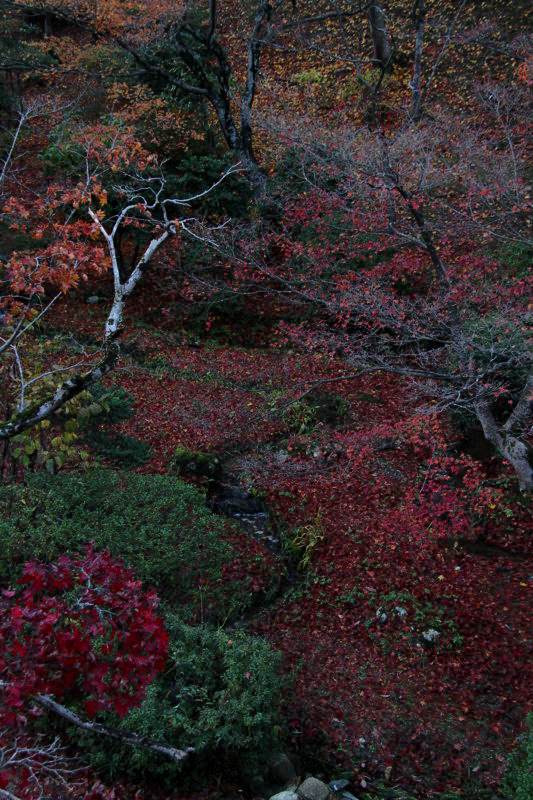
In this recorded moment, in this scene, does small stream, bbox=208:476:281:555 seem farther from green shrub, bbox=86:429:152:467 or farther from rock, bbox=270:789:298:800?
rock, bbox=270:789:298:800

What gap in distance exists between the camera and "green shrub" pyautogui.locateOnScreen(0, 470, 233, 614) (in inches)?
258

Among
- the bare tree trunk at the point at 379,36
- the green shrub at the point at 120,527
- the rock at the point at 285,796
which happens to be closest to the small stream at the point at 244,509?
the green shrub at the point at 120,527

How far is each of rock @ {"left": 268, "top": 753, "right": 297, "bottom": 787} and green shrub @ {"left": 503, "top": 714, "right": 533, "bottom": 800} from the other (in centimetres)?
170

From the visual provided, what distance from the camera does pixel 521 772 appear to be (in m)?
4.80

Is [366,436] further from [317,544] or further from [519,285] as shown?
[519,285]

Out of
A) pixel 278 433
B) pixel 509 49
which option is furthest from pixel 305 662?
pixel 509 49

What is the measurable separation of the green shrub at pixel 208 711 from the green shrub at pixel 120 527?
1.29 m

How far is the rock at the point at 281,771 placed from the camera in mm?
5137

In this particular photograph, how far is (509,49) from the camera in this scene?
16.6m

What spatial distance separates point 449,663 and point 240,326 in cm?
913

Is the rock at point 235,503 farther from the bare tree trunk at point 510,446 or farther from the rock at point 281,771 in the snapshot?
the rock at point 281,771

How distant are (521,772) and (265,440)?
633cm

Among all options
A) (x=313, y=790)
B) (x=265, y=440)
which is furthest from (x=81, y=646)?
(x=265, y=440)

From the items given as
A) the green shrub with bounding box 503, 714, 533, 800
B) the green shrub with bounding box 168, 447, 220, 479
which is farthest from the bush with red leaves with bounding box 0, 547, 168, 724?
the green shrub with bounding box 168, 447, 220, 479
